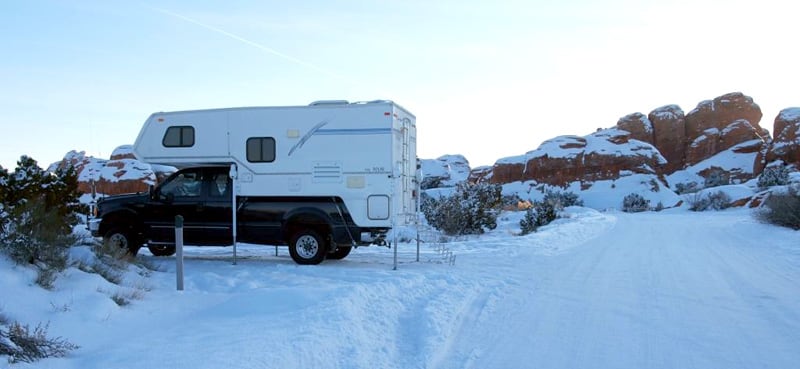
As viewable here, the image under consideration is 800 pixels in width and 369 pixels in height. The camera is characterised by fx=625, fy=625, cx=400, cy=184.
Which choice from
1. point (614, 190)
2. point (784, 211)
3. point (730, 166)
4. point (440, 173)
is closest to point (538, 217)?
point (784, 211)

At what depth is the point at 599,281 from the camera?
10047 mm

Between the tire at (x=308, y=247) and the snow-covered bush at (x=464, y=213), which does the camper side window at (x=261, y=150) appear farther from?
the snow-covered bush at (x=464, y=213)

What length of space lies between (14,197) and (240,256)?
15.2 ft

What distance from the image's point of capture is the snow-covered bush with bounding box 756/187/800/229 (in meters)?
18.7

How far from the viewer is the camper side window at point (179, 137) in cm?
1184

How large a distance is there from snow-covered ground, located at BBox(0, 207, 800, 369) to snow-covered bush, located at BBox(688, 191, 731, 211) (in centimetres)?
2641

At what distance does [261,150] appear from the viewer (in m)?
11.6

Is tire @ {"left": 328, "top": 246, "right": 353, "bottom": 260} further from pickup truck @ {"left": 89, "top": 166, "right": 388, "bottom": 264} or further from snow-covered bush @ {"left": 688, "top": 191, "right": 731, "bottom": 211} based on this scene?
snow-covered bush @ {"left": 688, "top": 191, "right": 731, "bottom": 211}

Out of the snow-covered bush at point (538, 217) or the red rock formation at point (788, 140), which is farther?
the red rock formation at point (788, 140)

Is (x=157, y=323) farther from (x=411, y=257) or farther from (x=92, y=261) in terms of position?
(x=411, y=257)

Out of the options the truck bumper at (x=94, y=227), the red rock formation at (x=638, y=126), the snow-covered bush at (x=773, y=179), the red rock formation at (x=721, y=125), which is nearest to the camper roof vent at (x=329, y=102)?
the truck bumper at (x=94, y=227)

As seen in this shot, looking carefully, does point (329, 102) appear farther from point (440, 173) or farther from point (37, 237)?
point (440, 173)

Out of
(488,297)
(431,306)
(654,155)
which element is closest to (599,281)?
(488,297)

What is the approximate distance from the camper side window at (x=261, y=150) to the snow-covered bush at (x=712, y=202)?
105 ft
